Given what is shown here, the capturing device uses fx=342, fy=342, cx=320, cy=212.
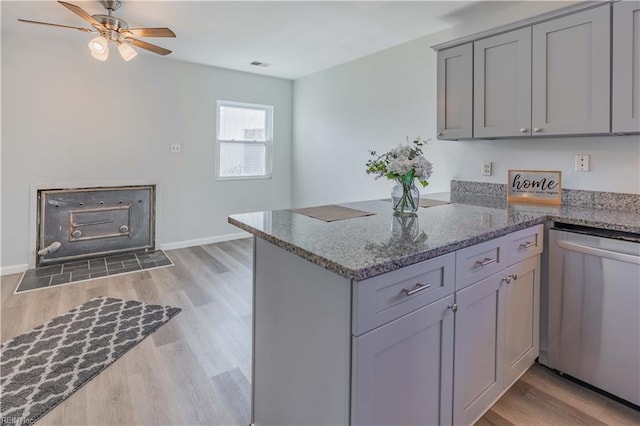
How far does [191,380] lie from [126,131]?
3.35 meters

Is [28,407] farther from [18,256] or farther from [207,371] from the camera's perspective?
[18,256]

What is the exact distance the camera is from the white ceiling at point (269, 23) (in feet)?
9.04

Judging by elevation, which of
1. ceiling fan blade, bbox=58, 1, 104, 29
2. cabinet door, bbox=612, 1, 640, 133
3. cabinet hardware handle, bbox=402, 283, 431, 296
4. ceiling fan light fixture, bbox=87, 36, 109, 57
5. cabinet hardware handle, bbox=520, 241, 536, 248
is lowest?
cabinet hardware handle, bbox=402, 283, 431, 296

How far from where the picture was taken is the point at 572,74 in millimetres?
2072

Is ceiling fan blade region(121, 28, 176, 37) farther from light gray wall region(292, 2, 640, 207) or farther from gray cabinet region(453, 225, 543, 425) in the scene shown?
gray cabinet region(453, 225, 543, 425)

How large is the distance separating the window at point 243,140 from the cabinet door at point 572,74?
12.5 feet

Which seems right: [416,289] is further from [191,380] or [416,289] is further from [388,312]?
[191,380]

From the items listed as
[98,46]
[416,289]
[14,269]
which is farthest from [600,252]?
[14,269]

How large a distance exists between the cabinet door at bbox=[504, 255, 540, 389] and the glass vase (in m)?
0.56

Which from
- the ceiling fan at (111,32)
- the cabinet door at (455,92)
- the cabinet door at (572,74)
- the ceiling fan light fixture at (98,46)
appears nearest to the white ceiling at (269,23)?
the ceiling fan at (111,32)

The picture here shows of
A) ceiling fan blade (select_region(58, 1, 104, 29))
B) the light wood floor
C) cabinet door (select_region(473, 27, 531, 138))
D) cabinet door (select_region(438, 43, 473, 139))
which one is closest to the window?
ceiling fan blade (select_region(58, 1, 104, 29))

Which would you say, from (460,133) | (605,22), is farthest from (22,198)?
(605,22)

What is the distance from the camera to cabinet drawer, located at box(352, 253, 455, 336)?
1008mm

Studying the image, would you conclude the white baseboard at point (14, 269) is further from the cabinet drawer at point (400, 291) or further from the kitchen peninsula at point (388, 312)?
the cabinet drawer at point (400, 291)
